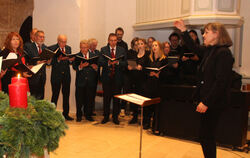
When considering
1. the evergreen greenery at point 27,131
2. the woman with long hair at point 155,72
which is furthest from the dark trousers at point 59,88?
the evergreen greenery at point 27,131

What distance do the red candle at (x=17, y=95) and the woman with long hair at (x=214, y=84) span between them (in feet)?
5.88

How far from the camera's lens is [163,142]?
4.16 m

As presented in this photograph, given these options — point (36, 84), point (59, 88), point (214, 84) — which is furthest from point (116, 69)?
point (214, 84)

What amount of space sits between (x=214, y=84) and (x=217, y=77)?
70 millimetres

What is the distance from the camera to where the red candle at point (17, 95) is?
3.59ft

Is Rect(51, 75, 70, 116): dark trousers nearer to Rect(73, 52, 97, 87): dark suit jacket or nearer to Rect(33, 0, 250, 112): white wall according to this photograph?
Rect(73, 52, 97, 87): dark suit jacket

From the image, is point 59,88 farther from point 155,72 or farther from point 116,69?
point 155,72

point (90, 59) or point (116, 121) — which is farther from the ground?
point (90, 59)

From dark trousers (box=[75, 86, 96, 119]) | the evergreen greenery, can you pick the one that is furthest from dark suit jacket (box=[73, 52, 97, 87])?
the evergreen greenery

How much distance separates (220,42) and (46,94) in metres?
4.98

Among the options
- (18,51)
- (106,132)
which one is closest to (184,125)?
(106,132)

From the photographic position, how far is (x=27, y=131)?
1.08 metres

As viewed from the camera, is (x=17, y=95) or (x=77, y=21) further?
(x=77, y=21)

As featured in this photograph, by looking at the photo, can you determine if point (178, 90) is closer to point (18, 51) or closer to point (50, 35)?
point (18, 51)
